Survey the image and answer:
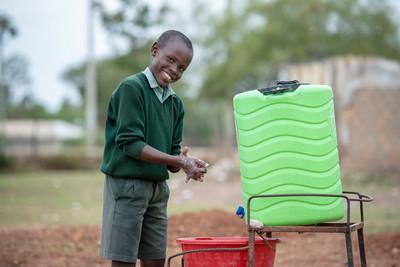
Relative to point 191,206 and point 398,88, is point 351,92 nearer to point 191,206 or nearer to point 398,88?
point 398,88

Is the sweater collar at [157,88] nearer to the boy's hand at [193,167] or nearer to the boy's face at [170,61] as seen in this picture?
the boy's face at [170,61]

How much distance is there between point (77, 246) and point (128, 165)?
11.9ft

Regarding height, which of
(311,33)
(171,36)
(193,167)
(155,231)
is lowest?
(155,231)

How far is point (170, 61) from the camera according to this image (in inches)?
157

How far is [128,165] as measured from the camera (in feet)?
12.9

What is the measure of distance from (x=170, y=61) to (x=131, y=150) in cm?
56

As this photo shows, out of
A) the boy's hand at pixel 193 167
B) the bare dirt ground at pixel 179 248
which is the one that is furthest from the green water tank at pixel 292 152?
the bare dirt ground at pixel 179 248

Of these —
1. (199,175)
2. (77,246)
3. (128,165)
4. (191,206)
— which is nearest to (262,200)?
(199,175)

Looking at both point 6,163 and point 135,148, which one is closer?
point 135,148

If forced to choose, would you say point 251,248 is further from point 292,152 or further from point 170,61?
point 170,61

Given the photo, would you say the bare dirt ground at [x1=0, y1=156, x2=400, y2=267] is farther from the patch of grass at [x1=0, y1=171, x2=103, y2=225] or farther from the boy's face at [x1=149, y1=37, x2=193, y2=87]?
the patch of grass at [x1=0, y1=171, x2=103, y2=225]

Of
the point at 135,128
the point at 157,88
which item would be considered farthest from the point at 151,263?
the point at 157,88

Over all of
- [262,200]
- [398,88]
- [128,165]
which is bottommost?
[262,200]

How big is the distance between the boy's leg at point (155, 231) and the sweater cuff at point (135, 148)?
1.20 feet
